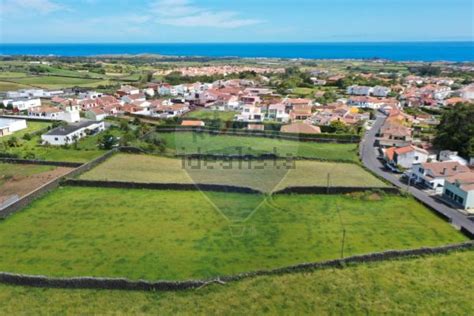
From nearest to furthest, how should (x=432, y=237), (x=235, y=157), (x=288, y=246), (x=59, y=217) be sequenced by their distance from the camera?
(x=235, y=157), (x=288, y=246), (x=432, y=237), (x=59, y=217)

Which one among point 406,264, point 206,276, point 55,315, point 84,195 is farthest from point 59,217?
point 406,264

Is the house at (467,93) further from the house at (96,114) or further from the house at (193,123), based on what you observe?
the house at (96,114)

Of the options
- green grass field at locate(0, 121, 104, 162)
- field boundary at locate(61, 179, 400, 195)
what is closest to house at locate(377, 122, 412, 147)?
field boundary at locate(61, 179, 400, 195)

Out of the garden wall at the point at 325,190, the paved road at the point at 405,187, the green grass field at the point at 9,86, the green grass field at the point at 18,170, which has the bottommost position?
the paved road at the point at 405,187

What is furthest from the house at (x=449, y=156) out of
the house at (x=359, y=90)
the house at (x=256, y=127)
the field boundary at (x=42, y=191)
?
the house at (x=359, y=90)

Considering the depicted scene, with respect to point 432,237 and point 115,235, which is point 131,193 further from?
point 432,237

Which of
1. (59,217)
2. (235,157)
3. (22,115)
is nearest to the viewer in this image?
(235,157)

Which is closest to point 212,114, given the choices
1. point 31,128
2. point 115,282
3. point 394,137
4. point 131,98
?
point 131,98

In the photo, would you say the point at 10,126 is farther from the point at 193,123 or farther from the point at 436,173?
the point at 436,173
